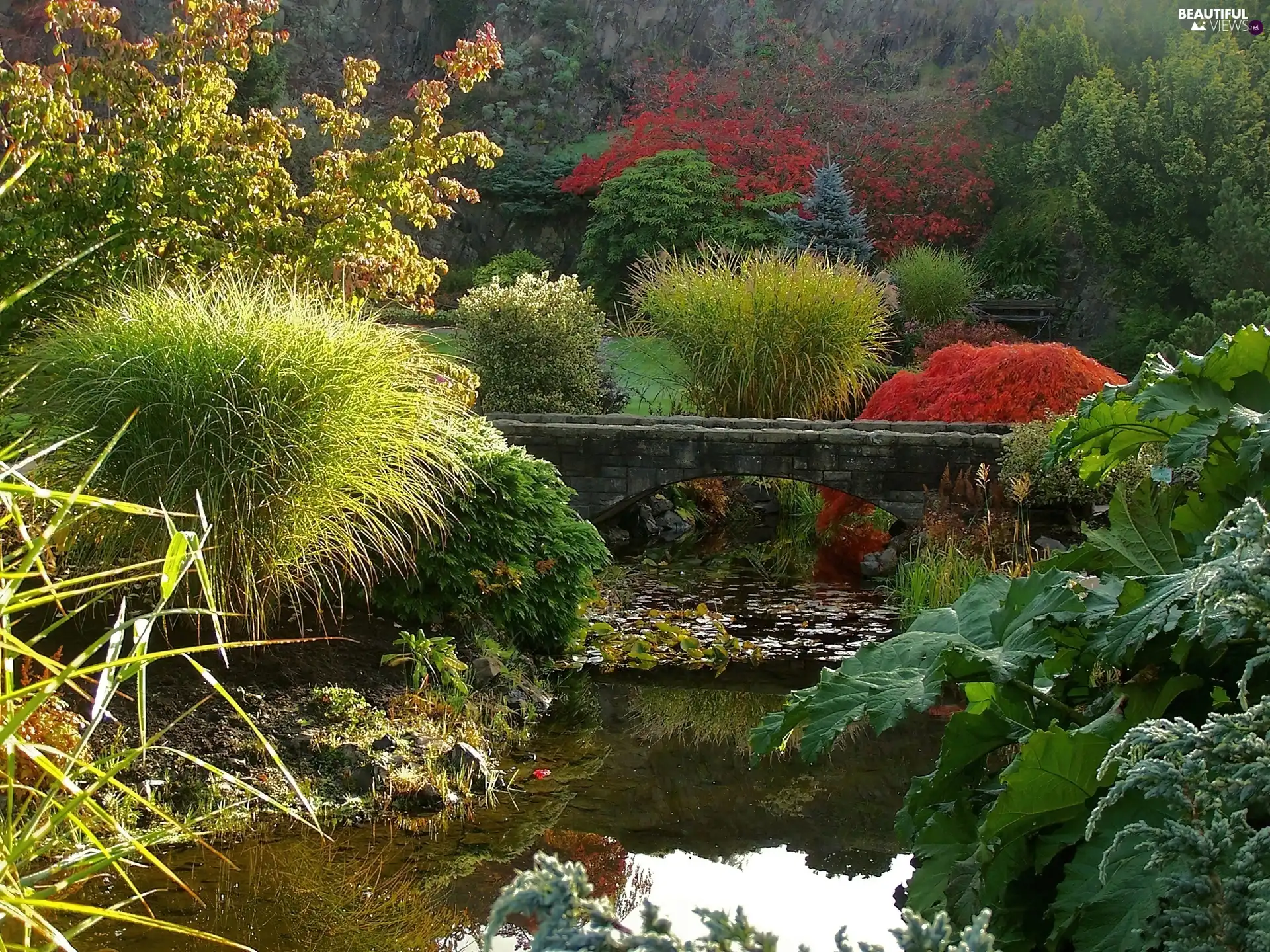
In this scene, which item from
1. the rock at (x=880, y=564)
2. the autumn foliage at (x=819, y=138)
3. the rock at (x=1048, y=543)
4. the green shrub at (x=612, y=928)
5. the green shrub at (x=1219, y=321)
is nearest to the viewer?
the green shrub at (x=612, y=928)

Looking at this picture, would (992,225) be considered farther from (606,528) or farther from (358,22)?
(358,22)

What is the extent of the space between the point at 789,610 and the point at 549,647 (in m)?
1.83

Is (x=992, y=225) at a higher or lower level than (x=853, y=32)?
lower

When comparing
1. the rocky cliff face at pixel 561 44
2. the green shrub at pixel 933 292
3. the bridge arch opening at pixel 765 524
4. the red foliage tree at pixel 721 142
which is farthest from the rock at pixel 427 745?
the rocky cliff face at pixel 561 44

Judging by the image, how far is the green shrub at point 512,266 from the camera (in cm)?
1997

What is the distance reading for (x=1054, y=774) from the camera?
79.4 inches

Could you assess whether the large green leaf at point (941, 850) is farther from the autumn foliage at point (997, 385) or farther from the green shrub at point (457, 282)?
the green shrub at point (457, 282)

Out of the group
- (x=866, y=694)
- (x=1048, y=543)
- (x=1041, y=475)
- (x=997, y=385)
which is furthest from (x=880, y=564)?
(x=866, y=694)

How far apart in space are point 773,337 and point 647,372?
172 inches

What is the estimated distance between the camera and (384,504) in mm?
5230

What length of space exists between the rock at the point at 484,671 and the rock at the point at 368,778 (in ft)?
3.15

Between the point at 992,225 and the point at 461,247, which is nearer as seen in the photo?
the point at 992,225

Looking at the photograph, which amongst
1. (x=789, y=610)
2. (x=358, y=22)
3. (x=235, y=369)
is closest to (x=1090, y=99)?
(x=789, y=610)

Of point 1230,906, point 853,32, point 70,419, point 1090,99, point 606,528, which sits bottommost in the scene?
point 606,528
